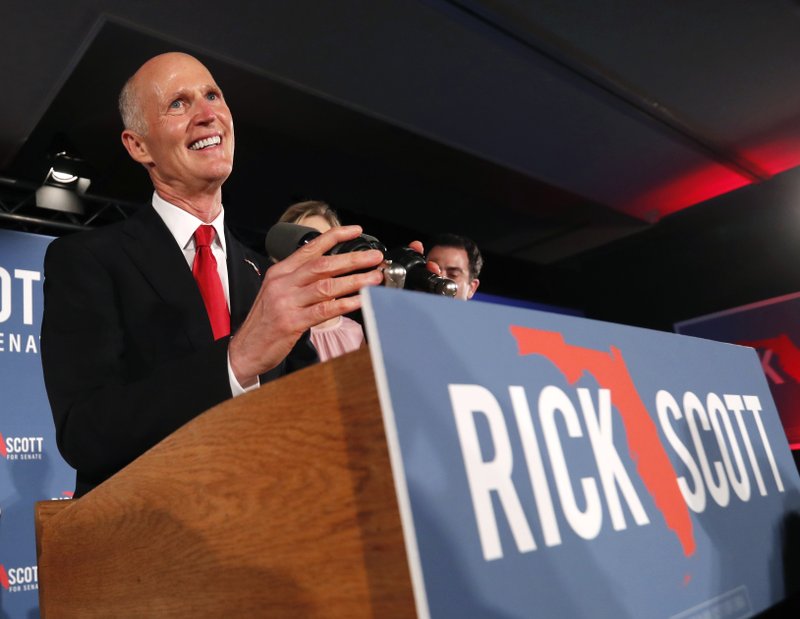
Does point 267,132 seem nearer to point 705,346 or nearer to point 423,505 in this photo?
point 705,346

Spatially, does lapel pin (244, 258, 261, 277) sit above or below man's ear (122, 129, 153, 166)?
below

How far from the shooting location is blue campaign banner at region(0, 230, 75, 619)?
2.75m

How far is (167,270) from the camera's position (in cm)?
103

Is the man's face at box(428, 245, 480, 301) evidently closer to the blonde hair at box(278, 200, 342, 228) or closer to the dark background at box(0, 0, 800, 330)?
the blonde hair at box(278, 200, 342, 228)

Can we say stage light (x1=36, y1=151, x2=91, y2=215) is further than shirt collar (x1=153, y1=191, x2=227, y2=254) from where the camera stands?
Yes

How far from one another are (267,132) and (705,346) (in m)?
3.87

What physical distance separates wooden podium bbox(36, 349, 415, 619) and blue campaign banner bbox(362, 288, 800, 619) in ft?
→ 0.10

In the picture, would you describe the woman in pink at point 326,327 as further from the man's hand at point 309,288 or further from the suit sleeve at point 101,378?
the man's hand at point 309,288

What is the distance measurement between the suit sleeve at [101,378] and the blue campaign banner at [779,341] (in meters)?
5.58

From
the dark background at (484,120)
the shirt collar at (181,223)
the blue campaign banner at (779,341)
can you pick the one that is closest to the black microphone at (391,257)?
the shirt collar at (181,223)

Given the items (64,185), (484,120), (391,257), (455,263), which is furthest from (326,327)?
(484,120)

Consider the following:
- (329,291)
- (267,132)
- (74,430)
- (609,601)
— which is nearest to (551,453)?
(609,601)

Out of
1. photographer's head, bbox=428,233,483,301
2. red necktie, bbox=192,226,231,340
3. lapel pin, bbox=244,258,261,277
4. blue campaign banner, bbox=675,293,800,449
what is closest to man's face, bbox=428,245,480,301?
photographer's head, bbox=428,233,483,301

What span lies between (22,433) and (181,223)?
2342 millimetres
